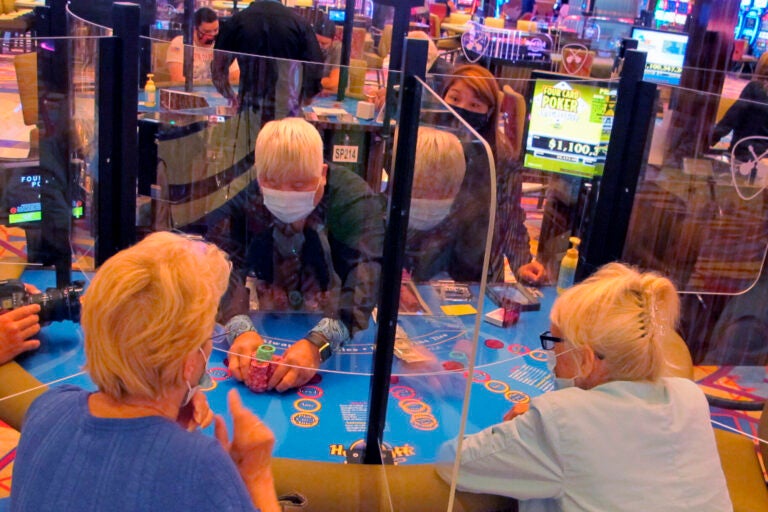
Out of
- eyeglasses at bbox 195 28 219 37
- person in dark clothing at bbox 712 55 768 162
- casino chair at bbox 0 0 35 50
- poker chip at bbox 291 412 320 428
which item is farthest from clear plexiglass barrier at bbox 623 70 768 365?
casino chair at bbox 0 0 35 50

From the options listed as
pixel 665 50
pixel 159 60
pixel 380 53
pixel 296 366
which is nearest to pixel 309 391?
pixel 296 366

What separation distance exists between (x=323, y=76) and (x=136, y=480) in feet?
4.66

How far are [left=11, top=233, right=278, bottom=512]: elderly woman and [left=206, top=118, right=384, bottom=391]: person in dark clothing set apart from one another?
0.77m

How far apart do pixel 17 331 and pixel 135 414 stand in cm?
96

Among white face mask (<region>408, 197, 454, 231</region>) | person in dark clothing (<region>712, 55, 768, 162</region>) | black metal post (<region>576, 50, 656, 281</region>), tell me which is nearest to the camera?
white face mask (<region>408, 197, 454, 231</region>)

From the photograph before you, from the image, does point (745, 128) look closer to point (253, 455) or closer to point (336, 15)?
point (253, 455)

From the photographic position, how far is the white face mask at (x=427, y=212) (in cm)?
156

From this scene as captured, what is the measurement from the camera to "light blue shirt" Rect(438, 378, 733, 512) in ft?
4.97

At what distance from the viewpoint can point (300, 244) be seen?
7.39ft

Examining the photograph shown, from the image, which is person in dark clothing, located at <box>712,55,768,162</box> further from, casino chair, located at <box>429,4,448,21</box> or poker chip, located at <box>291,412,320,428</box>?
casino chair, located at <box>429,4,448,21</box>

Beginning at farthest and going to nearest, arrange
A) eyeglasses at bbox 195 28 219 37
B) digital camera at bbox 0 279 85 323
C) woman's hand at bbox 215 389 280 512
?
eyeglasses at bbox 195 28 219 37
digital camera at bbox 0 279 85 323
woman's hand at bbox 215 389 280 512

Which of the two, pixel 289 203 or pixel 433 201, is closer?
pixel 433 201

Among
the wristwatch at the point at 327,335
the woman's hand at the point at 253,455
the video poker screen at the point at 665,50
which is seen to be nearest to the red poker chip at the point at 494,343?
the wristwatch at the point at 327,335

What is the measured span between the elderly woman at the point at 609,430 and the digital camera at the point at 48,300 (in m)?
1.24
